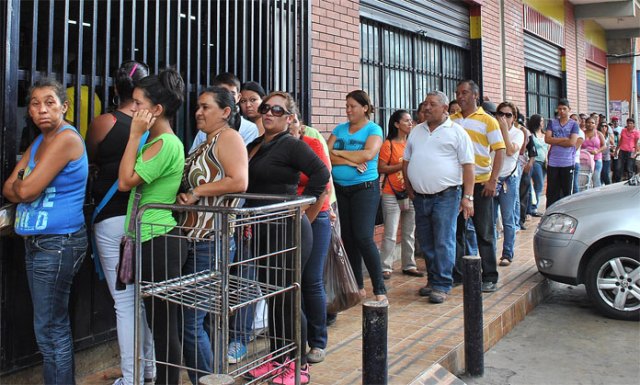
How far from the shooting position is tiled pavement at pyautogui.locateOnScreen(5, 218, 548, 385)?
4.08 meters

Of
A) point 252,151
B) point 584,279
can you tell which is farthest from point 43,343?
point 584,279

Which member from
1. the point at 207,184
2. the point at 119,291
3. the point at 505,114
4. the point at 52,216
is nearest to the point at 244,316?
the point at 119,291

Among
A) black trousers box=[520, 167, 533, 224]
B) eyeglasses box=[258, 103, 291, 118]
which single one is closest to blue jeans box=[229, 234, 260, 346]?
eyeglasses box=[258, 103, 291, 118]

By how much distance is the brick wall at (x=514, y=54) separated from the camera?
11398 millimetres

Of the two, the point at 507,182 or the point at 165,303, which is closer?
the point at 165,303

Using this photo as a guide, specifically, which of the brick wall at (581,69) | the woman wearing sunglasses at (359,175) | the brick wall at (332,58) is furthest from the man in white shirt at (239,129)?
the brick wall at (581,69)

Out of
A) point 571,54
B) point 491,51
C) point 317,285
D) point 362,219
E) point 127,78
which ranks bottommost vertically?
point 317,285

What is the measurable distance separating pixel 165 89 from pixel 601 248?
4427 mm

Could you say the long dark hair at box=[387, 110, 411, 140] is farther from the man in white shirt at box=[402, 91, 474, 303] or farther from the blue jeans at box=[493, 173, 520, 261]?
the blue jeans at box=[493, 173, 520, 261]

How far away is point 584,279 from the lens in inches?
235

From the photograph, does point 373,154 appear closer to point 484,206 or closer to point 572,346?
point 484,206

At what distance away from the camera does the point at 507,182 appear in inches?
291

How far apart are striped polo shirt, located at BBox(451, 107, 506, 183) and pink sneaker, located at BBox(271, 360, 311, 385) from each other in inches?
123

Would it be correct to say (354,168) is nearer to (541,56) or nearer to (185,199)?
(185,199)
